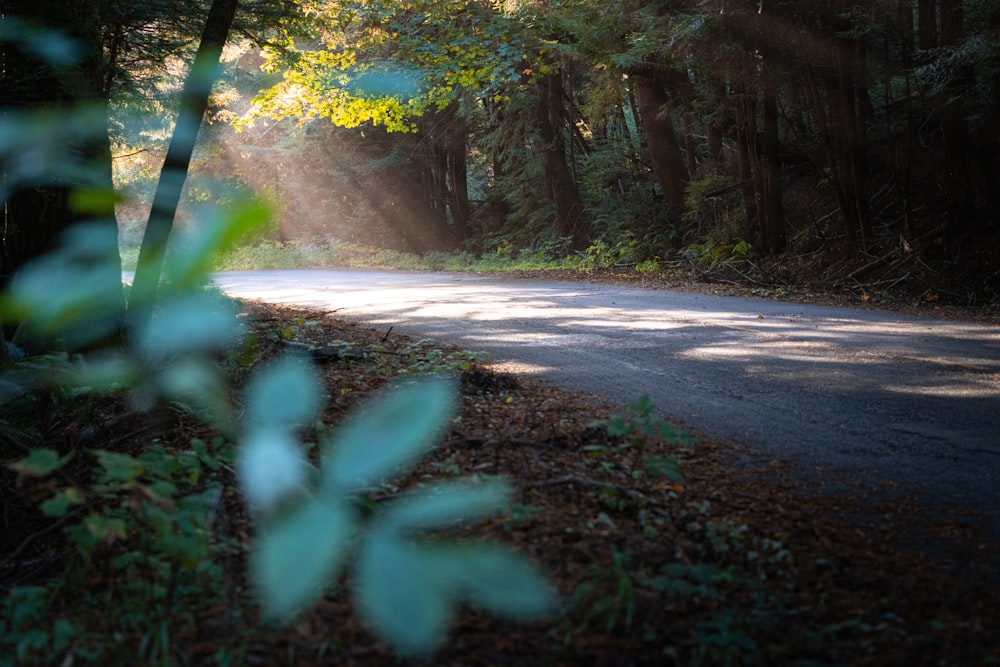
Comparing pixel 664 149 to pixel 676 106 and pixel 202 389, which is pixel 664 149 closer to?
pixel 676 106

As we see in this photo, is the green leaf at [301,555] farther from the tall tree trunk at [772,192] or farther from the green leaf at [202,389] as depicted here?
the tall tree trunk at [772,192]

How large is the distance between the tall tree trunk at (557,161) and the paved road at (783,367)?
429 inches

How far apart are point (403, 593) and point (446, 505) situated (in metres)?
0.75

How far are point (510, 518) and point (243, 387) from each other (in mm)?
2992

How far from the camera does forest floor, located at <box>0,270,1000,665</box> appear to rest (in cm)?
257

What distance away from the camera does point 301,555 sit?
331cm

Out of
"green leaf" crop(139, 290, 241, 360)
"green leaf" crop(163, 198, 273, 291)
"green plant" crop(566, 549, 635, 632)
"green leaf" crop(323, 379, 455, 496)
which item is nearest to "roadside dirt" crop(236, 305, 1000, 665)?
"green plant" crop(566, 549, 635, 632)

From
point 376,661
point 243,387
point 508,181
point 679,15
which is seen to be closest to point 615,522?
point 376,661

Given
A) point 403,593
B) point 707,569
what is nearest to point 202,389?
point 403,593

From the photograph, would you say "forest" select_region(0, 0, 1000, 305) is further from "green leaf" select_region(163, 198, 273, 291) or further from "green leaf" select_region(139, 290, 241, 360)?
"green leaf" select_region(163, 198, 273, 291)

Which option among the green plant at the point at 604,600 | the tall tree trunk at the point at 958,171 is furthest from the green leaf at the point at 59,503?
the tall tree trunk at the point at 958,171

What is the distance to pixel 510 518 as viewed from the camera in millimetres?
3480

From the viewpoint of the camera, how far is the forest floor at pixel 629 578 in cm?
257

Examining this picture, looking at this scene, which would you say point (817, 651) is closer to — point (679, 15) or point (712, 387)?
point (712, 387)
